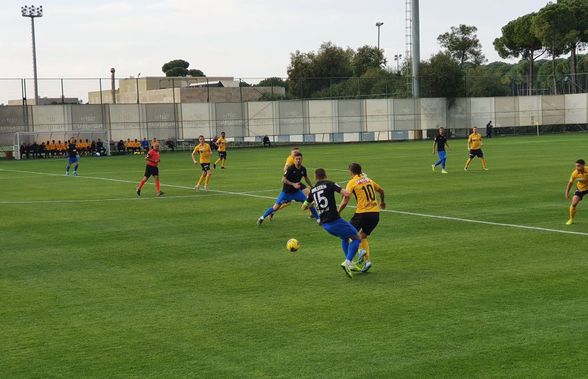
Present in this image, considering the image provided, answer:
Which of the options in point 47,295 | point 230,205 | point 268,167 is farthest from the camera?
point 268,167

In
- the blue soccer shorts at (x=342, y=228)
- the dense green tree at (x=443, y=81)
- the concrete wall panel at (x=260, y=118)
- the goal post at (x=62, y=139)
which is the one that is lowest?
the blue soccer shorts at (x=342, y=228)

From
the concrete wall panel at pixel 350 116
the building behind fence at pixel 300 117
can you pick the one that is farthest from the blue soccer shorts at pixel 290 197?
the concrete wall panel at pixel 350 116

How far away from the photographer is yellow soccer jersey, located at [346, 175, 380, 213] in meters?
14.3

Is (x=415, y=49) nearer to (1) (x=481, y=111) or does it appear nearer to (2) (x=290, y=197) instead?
(1) (x=481, y=111)

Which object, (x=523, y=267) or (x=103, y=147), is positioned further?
(x=103, y=147)

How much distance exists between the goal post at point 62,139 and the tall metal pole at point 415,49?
3139cm

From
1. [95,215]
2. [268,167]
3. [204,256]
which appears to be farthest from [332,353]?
[268,167]

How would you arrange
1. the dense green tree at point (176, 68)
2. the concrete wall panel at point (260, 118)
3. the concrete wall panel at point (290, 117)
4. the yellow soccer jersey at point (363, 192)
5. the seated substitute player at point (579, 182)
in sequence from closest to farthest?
the yellow soccer jersey at point (363, 192), the seated substitute player at point (579, 182), the concrete wall panel at point (260, 118), the concrete wall panel at point (290, 117), the dense green tree at point (176, 68)

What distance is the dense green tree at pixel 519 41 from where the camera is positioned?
349 ft

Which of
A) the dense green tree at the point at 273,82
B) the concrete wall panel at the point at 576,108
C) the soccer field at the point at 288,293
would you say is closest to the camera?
the soccer field at the point at 288,293

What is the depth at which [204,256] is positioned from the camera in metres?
16.1

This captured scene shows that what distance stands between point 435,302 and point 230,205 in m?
13.8

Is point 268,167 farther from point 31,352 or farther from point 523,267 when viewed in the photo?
point 31,352

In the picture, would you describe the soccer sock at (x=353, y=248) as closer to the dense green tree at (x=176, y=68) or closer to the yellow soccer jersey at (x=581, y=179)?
the yellow soccer jersey at (x=581, y=179)
